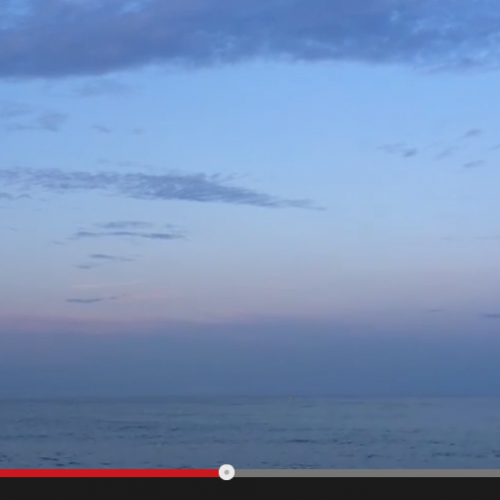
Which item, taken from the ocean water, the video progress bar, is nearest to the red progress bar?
the video progress bar

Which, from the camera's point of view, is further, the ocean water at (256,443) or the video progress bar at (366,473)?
the ocean water at (256,443)

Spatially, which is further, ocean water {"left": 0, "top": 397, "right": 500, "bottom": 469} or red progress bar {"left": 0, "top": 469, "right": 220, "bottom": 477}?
ocean water {"left": 0, "top": 397, "right": 500, "bottom": 469}

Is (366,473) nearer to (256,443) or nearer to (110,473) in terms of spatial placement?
(110,473)

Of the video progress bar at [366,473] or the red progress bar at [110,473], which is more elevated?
the red progress bar at [110,473]

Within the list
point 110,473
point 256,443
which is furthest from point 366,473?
point 256,443

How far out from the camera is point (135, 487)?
3.17 meters

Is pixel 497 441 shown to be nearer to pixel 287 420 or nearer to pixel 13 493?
pixel 287 420

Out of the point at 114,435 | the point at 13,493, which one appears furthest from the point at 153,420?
the point at 13,493

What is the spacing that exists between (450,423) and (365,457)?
690 inches

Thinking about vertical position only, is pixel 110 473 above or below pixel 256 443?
below

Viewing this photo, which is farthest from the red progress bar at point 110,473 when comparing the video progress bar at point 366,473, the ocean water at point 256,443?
the ocean water at point 256,443

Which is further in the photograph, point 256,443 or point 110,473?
point 256,443

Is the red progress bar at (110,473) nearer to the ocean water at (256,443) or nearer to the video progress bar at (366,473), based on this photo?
the video progress bar at (366,473)

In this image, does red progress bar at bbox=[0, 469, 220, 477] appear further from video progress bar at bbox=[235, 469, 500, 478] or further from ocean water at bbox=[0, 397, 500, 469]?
ocean water at bbox=[0, 397, 500, 469]
